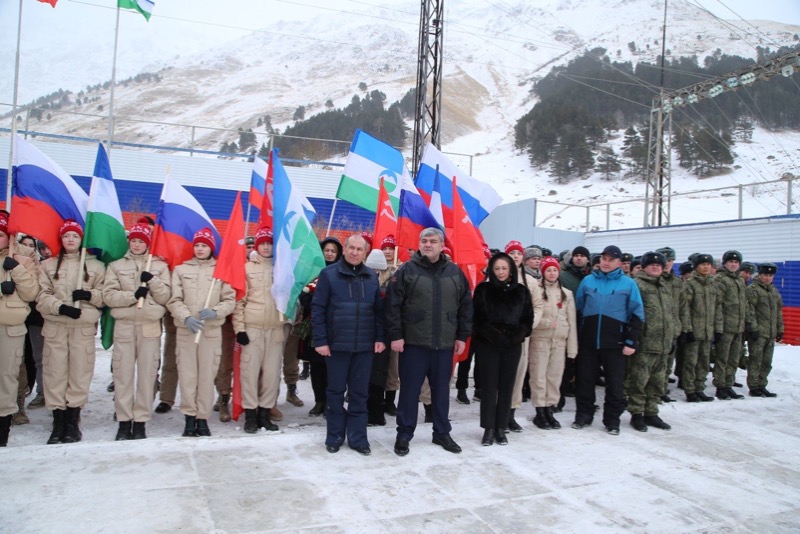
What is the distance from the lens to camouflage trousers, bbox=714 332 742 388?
24.3 feet

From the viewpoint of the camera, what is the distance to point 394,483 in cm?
395

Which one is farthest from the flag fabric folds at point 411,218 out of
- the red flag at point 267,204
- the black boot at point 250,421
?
the black boot at point 250,421

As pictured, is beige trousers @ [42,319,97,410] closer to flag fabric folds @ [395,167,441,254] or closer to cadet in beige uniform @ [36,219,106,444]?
cadet in beige uniform @ [36,219,106,444]

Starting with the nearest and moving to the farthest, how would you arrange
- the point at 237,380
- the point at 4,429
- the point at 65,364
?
the point at 4,429 → the point at 65,364 → the point at 237,380

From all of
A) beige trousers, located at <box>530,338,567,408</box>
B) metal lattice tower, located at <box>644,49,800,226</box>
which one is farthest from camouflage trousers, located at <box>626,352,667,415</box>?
metal lattice tower, located at <box>644,49,800,226</box>

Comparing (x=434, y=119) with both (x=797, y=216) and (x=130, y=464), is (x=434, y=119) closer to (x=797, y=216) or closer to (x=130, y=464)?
(x=797, y=216)

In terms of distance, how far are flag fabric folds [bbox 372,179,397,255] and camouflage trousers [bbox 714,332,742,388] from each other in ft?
15.6

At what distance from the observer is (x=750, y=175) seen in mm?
44438

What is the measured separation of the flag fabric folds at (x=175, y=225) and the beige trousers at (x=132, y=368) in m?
0.68

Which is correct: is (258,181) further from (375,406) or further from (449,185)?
(375,406)

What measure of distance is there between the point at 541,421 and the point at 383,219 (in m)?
2.77

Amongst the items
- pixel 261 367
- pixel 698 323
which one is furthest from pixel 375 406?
pixel 698 323

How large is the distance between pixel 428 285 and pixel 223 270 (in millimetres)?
1843

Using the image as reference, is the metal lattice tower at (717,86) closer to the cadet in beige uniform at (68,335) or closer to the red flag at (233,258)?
the red flag at (233,258)
